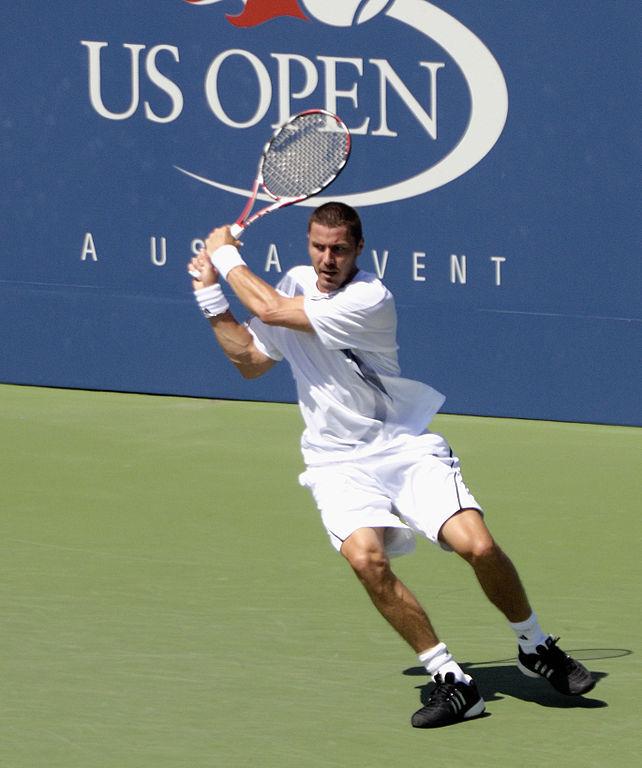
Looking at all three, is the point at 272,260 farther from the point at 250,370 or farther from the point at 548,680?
the point at 548,680

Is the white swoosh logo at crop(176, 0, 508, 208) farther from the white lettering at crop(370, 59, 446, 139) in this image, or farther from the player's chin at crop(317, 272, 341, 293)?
the player's chin at crop(317, 272, 341, 293)

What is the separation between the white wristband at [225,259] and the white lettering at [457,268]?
3989mm

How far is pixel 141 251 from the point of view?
9516 millimetres

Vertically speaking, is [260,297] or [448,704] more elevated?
[260,297]

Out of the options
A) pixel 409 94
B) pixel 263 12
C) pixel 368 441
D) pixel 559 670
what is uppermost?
pixel 263 12

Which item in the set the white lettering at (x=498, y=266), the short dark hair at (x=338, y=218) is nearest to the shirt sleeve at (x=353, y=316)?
the short dark hair at (x=338, y=218)

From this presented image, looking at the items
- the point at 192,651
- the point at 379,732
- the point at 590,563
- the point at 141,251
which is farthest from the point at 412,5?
the point at 379,732

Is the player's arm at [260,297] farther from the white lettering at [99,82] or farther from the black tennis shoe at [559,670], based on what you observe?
the white lettering at [99,82]

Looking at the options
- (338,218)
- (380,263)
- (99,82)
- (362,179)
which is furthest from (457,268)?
(338,218)

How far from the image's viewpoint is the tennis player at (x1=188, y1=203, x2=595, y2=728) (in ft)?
15.8

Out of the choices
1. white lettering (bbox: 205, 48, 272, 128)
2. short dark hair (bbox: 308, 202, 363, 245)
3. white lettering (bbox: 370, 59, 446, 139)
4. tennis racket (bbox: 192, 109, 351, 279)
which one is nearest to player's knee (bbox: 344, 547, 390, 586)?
short dark hair (bbox: 308, 202, 363, 245)

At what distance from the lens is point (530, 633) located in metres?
4.95

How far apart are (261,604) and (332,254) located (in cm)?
157

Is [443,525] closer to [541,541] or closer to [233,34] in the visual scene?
[541,541]
